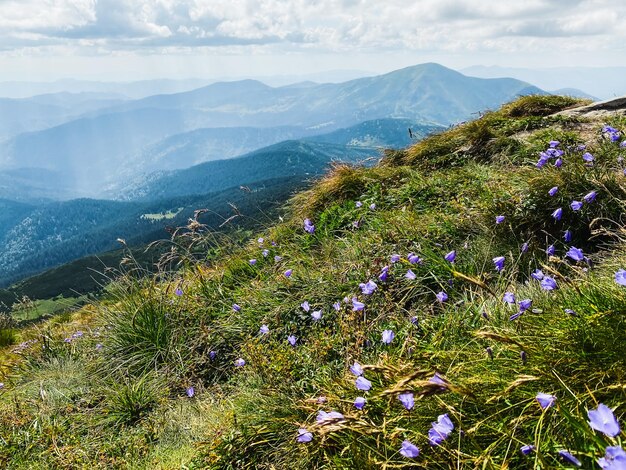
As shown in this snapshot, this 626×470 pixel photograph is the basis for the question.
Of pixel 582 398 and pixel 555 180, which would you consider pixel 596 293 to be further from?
pixel 555 180

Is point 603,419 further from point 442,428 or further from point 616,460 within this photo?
point 442,428

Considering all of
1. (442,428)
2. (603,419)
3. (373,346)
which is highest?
(603,419)

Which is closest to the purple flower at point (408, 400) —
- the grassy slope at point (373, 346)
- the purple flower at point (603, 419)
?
the grassy slope at point (373, 346)

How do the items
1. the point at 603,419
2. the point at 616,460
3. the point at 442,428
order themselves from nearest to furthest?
the point at 616,460 → the point at 603,419 → the point at 442,428

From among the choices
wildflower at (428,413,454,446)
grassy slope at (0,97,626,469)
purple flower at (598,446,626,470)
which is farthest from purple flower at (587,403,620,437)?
wildflower at (428,413,454,446)

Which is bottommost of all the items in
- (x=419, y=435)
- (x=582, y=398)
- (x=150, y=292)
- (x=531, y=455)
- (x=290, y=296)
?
(x=150, y=292)

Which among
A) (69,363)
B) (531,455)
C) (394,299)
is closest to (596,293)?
(531,455)

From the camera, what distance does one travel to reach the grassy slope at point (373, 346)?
8.88 ft

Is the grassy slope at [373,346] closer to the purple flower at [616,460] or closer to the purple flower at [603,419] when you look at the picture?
the purple flower at [603,419]

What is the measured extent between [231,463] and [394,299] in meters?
2.62

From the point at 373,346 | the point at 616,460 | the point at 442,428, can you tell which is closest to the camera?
the point at 616,460

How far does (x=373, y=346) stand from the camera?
15.0ft

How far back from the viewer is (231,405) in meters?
4.66

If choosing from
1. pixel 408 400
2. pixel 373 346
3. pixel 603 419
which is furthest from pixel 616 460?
pixel 373 346
